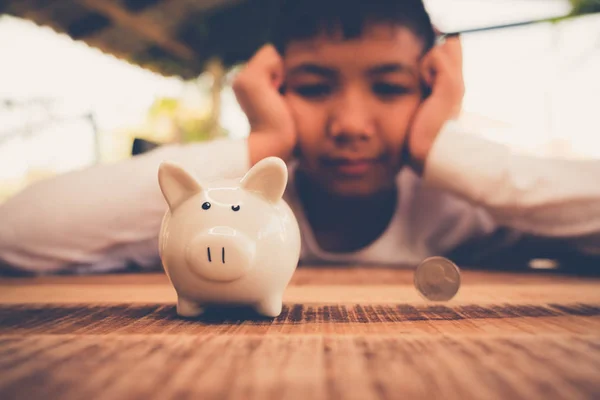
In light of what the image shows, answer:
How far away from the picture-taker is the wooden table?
0.74ft

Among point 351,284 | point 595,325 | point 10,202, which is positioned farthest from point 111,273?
point 595,325

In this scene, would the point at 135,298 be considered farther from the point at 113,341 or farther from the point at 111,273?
the point at 111,273

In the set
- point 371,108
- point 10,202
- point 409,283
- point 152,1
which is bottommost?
point 409,283

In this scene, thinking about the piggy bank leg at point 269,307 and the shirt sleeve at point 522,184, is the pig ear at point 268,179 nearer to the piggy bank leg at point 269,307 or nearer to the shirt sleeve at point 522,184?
the piggy bank leg at point 269,307

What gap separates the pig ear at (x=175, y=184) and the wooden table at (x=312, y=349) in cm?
11

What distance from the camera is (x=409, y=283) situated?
0.63 metres

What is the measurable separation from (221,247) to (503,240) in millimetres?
780

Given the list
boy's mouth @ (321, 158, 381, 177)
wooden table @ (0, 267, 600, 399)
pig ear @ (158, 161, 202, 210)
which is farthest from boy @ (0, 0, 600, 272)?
pig ear @ (158, 161, 202, 210)

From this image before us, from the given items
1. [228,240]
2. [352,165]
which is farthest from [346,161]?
[228,240]

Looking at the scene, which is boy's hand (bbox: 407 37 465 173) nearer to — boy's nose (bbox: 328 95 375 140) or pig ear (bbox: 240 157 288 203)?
boy's nose (bbox: 328 95 375 140)

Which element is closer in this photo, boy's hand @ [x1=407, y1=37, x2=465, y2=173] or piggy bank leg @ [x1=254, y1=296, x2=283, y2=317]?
piggy bank leg @ [x1=254, y1=296, x2=283, y2=317]

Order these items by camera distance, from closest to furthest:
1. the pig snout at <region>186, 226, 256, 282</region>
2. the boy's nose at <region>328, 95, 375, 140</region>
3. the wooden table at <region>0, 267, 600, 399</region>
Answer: the wooden table at <region>0, 267, 600, 399</region> → the pig snout at <region>186, 226, 256, 282</region> → the boy's nose at <region>328, 95, 375, 140</region>

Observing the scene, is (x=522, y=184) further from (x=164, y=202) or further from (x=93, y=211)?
(x=93, y=211)

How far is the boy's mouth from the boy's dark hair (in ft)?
0.73
